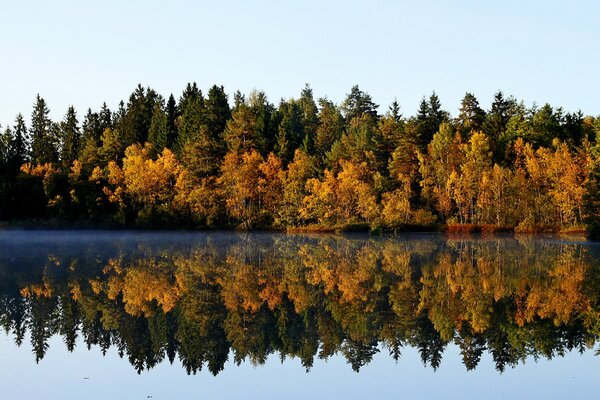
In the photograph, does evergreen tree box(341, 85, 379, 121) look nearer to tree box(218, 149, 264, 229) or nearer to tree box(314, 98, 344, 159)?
tree box(314, 98, 344, 159)

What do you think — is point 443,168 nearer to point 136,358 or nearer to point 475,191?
point 475,191

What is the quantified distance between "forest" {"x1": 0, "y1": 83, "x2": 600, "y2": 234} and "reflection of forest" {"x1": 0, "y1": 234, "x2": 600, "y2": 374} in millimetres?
34699

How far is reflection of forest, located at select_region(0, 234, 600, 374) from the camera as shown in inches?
544

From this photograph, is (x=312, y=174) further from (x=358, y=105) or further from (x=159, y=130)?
(x=358, y=105)

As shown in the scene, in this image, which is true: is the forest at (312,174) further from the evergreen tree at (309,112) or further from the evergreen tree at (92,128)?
the evergreen tree at (309,112)

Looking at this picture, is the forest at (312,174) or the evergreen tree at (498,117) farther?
the evergreen tree at (498,117)

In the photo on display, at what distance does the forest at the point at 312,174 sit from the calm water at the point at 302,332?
128 feet

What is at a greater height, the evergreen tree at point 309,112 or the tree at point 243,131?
the evergreen tree at point 309,112

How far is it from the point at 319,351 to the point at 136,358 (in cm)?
346

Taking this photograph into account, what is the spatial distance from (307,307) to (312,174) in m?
56.1

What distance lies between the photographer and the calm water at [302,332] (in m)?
11.2

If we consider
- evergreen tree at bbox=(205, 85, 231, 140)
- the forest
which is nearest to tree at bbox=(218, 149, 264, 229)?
the forest

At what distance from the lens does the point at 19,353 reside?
13453 mm

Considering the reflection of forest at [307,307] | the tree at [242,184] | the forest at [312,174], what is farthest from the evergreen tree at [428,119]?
the reflection of forest at [307,307]
